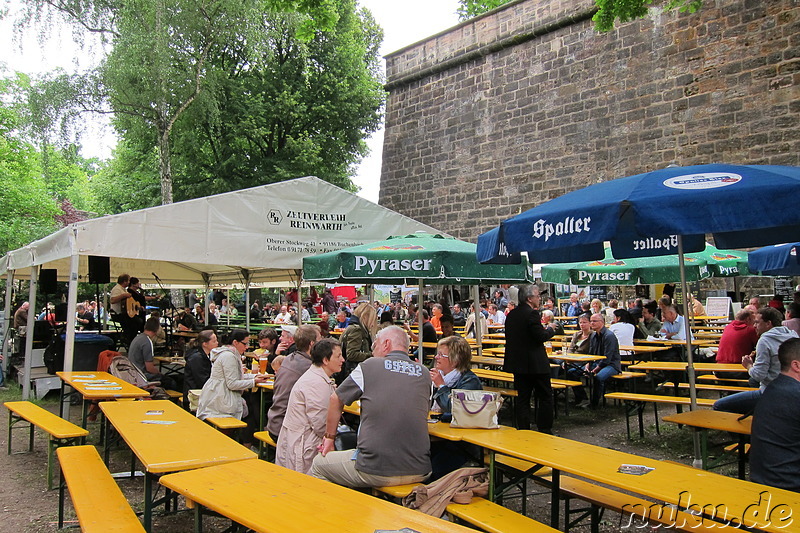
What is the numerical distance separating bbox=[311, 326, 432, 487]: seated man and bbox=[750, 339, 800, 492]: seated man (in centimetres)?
183

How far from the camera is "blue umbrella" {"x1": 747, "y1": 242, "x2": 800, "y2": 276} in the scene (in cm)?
809

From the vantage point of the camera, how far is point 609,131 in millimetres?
14102

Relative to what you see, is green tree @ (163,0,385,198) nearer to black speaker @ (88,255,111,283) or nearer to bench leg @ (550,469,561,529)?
black speaker @ (88,255,111,283)

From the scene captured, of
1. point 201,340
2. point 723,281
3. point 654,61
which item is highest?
point 654,61

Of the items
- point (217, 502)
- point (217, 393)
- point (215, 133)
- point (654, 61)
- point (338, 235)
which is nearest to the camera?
point (217, 502)

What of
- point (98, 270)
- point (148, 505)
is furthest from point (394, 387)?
point (98, 270)

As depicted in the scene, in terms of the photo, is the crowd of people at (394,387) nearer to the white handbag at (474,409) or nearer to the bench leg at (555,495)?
the white handbag at (474,409)

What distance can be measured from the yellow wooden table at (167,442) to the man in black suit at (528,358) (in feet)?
11.1

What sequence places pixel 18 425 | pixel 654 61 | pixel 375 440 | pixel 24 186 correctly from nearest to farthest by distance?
pixel 375 440 → pixel 18 425 → pixel 654 61 → pixel 24 186

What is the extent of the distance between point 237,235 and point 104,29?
13.6 metres

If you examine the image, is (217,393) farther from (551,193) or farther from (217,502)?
(551,193)

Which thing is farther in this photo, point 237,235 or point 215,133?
point 215,133

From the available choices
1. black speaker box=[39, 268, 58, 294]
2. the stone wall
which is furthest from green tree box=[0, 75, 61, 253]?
the stone wall

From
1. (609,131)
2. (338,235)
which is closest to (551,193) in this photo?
(609,131)
